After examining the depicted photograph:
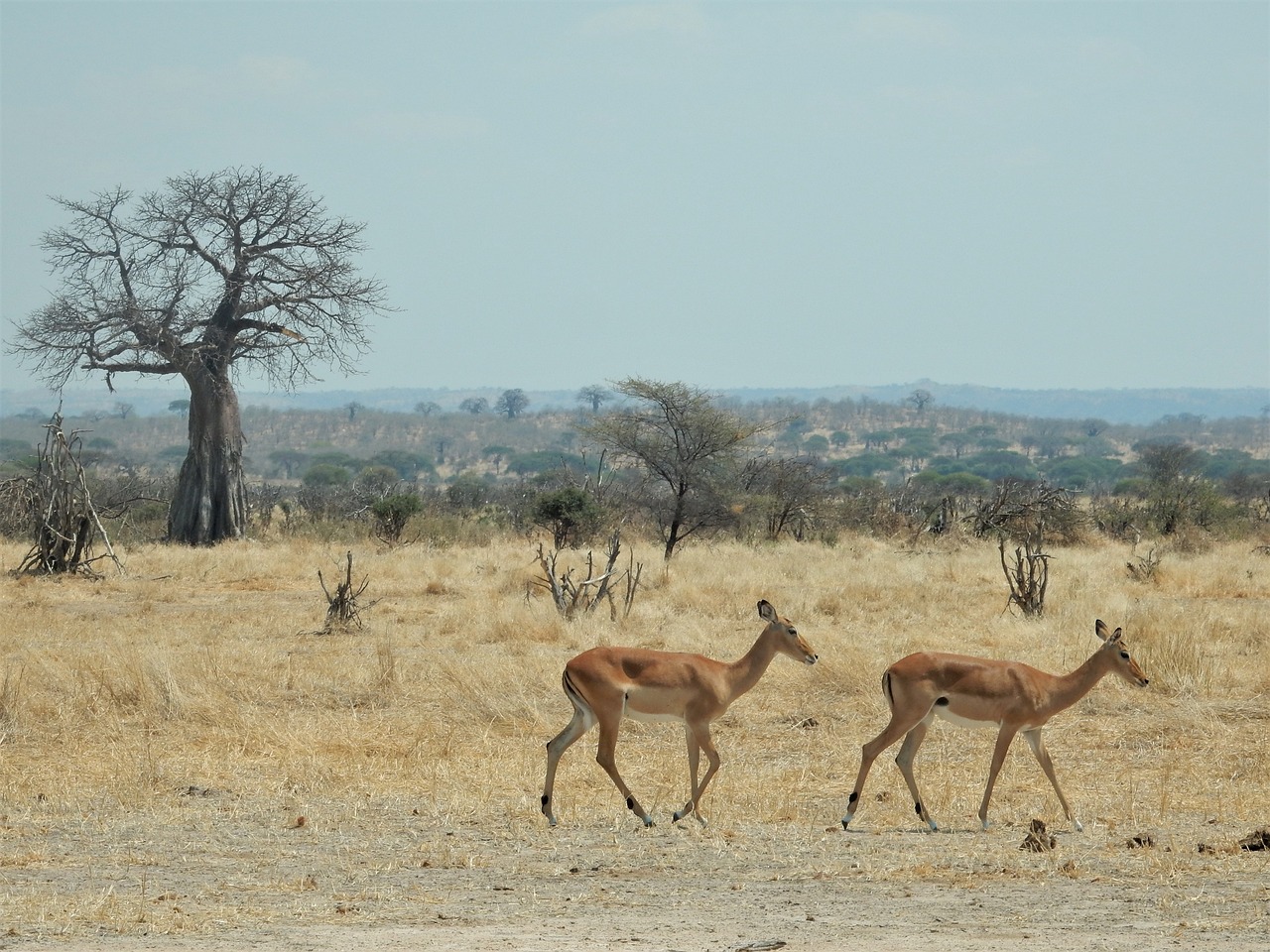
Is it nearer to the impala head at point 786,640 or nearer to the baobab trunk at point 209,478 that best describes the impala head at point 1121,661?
the impala head at point 786,640

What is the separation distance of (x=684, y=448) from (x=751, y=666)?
72.6 feet

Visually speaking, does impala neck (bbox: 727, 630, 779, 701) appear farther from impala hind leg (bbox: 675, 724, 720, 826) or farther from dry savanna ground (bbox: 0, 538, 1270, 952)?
dry savanna ground (bbox: 0, 538, 1270, 952)

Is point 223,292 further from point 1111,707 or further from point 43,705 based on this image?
point 1111,707

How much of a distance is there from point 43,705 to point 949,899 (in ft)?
26.2

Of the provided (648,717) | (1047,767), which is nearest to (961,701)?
(1047,767)

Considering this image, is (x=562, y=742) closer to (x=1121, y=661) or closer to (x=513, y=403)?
(x=1121, y=661)

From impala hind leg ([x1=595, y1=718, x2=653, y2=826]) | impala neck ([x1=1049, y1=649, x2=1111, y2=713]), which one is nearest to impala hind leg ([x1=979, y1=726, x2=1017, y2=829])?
impala neck ([x1=1049, y1=649, x2=1111, y2=713])

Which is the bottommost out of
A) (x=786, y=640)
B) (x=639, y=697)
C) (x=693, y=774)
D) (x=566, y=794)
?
(x=566, y=794)

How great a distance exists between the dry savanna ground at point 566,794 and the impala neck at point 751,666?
0.79 m

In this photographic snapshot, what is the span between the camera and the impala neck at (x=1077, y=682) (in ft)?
29.1

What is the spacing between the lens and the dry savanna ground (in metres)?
6.54

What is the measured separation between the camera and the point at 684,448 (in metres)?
31.0

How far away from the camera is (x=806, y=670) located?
46.5ft

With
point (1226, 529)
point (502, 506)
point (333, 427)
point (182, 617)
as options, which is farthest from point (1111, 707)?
point (333, 427)
